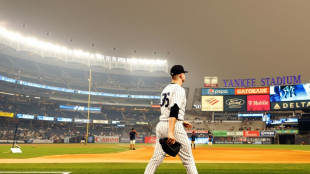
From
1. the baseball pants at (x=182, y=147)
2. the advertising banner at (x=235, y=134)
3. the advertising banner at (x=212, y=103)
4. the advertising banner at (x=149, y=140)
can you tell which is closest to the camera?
the baseball pants at (x=182, y=147)

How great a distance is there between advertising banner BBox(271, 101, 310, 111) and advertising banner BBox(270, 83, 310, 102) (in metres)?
0.64

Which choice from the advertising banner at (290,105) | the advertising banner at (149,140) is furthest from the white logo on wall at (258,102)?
the advertising banner at (149,140)

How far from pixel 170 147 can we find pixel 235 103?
55.5 meters

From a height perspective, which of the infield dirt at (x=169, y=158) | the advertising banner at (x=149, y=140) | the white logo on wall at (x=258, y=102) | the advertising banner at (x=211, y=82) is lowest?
the advertising banner at (x=149, y=140)

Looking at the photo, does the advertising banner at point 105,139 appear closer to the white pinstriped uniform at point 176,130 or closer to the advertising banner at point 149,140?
the advertising banner at point 149,140

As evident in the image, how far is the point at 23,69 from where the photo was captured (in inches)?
2613

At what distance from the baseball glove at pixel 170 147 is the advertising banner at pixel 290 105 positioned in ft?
181

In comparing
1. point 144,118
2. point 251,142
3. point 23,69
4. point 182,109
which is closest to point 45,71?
point 23,69

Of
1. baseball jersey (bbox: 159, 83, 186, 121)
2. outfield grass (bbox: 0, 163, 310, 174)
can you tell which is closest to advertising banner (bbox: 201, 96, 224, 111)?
outfield grass (bbox: 0, 163, 310, 174)

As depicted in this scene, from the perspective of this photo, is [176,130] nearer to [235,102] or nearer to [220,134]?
[220,134]

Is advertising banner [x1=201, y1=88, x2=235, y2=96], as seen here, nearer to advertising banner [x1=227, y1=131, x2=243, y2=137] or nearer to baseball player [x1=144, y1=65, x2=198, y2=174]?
advertising banner [x1=227, y1=131, x2=243, y2=137]

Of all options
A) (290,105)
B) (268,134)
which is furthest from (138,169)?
(290,105)

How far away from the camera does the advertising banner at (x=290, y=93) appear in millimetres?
51562

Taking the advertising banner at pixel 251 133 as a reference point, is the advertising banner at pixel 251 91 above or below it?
above
